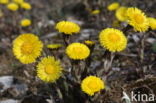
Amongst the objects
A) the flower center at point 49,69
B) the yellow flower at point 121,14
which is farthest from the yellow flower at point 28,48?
the yellow flower at point 121,14

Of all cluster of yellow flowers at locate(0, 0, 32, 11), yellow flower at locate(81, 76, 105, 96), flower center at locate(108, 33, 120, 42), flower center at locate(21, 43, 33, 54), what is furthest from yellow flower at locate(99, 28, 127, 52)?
cluster of yellow flowers at locate(0, 0, 32, 11)

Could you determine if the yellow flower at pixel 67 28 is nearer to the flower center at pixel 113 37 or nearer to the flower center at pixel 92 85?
the flower center at pixel 113 37

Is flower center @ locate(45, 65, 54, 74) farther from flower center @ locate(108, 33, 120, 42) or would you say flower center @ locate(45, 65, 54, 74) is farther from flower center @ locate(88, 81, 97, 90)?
flower center @ locate(108, 33, 120, 42)

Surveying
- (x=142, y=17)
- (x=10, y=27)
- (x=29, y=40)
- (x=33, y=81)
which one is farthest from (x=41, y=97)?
(x=10, y=27)

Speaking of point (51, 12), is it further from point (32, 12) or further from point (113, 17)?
point (113, 17)

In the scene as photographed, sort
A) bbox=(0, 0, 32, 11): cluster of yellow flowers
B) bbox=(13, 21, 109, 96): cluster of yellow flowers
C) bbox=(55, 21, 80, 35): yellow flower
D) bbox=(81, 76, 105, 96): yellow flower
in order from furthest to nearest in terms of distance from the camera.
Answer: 1. bbox=(0, 0, 32, 11): cluster of yellow flowers
2. bbox=(55, 21, 80, 35): yellow flower
3. bbox=(13, 21, 109, 96): cluster of yellow flowers
4. bbox=(81, 76, 105, 96): yellow flower

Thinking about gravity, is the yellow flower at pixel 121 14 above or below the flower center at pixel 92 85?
above

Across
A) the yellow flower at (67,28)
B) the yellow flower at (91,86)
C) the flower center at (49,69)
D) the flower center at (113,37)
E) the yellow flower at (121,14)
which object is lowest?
the yellow flower at (91,86)
